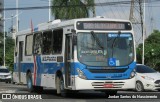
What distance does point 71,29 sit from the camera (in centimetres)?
1989

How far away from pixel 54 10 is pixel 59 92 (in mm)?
36757

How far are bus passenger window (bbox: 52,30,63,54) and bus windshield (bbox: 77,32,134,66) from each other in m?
1.46

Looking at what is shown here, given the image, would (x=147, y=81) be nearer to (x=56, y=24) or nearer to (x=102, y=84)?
(x=56, y=24)

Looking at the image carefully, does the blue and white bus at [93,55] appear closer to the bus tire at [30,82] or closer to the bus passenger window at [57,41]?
Answer: the bus passenger window at [57,41]

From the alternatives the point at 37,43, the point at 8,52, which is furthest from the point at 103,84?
the point at 8,52

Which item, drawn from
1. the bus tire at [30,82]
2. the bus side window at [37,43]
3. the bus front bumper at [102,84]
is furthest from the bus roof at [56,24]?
the bus front bumper at [102,84]

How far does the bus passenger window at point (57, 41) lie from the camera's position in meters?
20.9

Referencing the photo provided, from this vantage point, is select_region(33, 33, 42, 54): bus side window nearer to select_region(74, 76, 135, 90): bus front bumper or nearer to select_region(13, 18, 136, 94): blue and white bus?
select_region(13, 18, 136, 94): blue and white bus

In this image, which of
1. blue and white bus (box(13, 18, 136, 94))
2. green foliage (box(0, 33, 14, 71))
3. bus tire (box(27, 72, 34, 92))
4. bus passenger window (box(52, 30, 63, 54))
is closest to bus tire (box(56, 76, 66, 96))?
blue and white bus (box(13, 18, 136, 94))

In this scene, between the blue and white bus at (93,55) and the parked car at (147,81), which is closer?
the blue and white bus at (93,55)

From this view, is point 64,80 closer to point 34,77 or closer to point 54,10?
point 34,77

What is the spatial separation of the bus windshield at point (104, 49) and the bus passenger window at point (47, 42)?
2756 millimetres

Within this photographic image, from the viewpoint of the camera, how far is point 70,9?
5688cm

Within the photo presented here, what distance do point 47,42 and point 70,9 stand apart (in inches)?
1369
